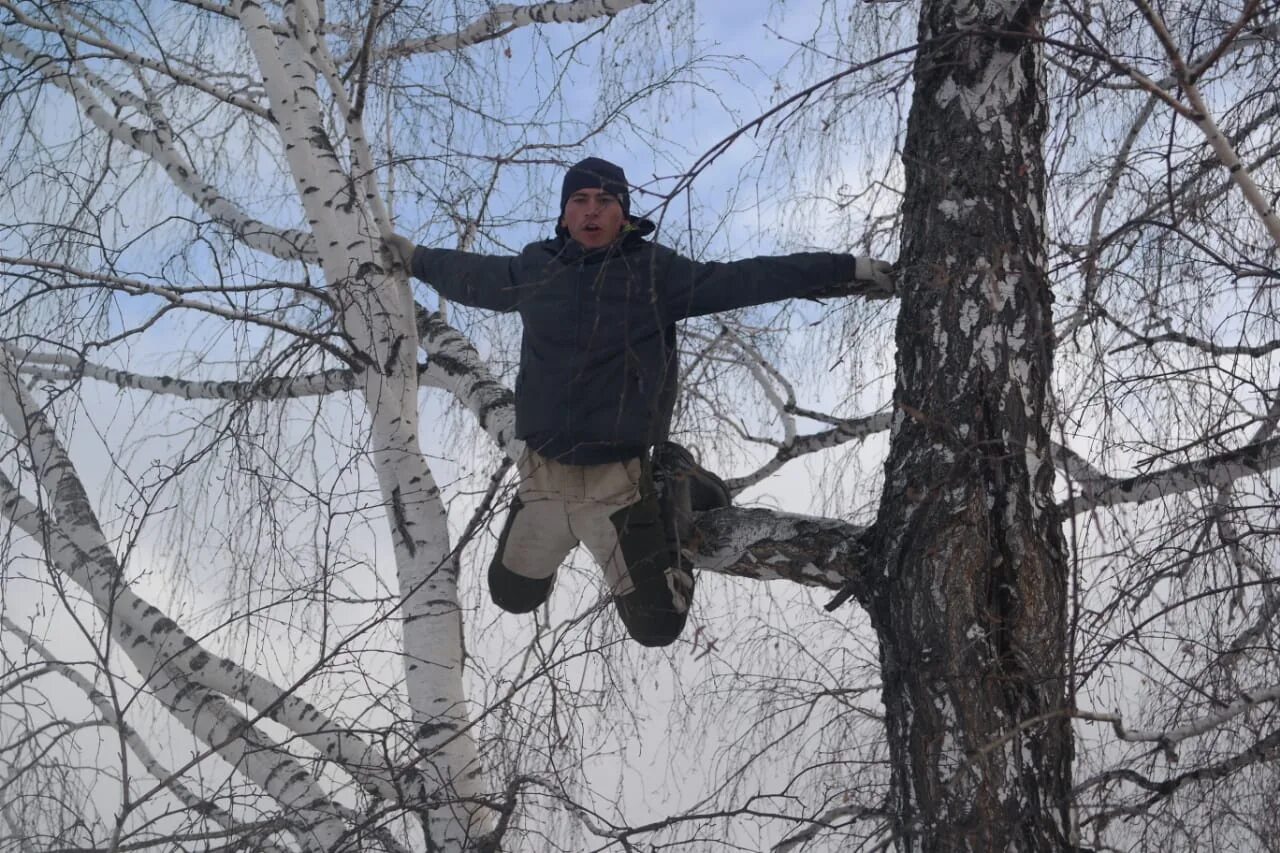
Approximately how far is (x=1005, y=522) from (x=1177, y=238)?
80 cm

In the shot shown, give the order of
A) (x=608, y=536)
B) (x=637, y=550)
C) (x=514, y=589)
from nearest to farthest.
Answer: (x=637, y=550), (x=608, y=536), (x=514, y=589)

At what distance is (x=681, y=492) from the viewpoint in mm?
3197

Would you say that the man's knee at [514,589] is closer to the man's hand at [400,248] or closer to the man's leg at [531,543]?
the man's leg at [531,543]

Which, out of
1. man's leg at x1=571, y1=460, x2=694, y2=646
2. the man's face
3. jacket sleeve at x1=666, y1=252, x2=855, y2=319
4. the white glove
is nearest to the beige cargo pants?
man's leg at x1=571, y1=460, x2=694, y2=646

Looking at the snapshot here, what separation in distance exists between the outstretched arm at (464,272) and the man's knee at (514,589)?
2.50 ft

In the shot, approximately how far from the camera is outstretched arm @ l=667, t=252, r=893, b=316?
9.82 ft

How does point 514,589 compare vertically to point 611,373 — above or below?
below

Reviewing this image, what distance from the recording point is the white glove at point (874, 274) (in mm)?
2982

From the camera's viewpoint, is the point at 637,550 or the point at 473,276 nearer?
the point at 637,550

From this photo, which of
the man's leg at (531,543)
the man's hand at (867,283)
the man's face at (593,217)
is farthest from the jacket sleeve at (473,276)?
the man's hand at (867,283)

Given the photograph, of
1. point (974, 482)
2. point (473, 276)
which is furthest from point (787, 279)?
point (473, 276)

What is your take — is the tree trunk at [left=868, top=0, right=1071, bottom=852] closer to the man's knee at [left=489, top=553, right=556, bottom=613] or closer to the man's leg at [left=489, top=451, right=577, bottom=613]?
the man's leg at [left=489, top=451, right=577, bottom=613]

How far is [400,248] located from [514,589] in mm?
1078

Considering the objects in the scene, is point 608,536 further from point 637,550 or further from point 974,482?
point 974,482
